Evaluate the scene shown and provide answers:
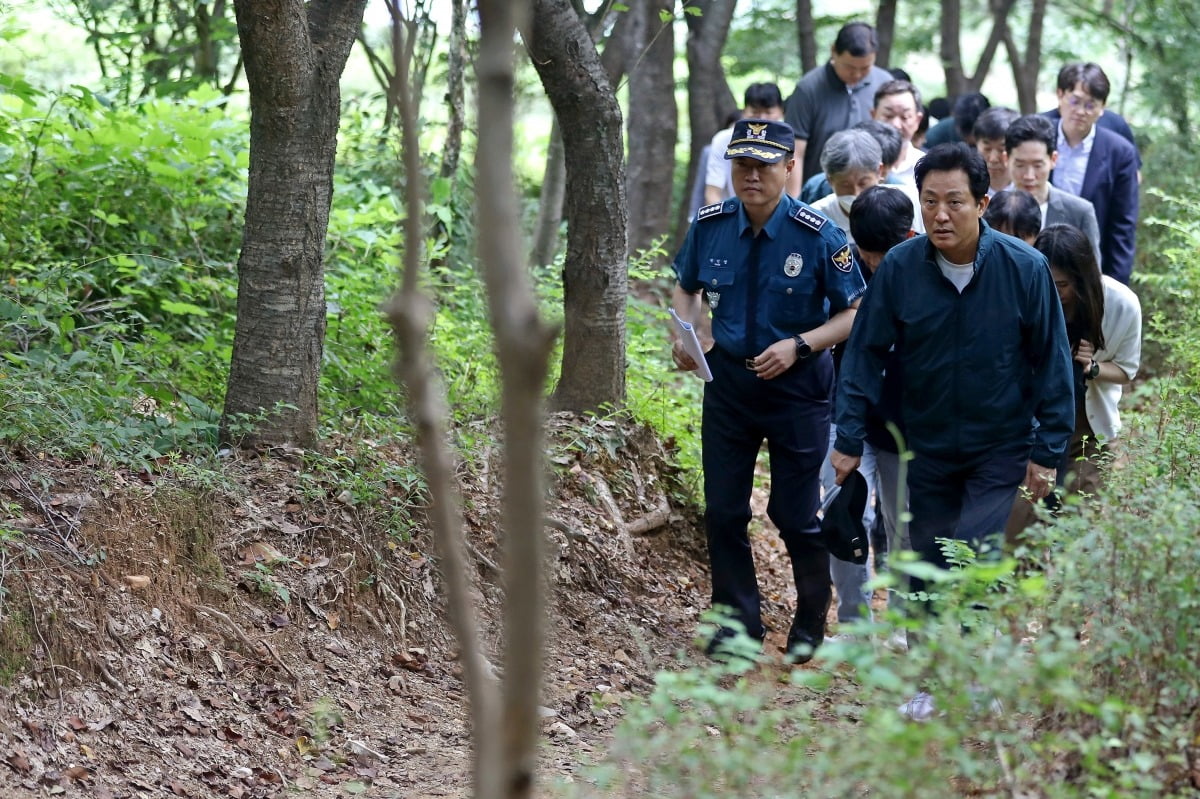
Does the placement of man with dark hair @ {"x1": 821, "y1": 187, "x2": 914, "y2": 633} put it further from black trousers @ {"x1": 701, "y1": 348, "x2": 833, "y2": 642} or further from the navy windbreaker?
the navy windbreaker

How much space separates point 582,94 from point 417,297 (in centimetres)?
508

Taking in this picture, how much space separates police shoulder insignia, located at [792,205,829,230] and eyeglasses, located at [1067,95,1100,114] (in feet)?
10.9

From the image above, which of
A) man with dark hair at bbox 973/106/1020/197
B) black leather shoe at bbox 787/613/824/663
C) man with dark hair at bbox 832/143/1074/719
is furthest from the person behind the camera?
man with dark hair at bbox 973/106/1020/197

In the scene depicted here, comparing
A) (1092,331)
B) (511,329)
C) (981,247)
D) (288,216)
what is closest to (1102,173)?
(1092,331)

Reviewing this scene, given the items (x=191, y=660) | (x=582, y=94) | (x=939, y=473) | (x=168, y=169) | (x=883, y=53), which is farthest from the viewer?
(x=883, y=53)

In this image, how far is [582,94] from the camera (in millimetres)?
6703

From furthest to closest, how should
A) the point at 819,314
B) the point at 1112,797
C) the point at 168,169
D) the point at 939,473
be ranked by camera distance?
the point at 168,169 < the point at 819,314 < the point at 939,473 < the point at 1112,797

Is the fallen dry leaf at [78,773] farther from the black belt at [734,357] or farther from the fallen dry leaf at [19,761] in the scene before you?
the black belt at [734,357]

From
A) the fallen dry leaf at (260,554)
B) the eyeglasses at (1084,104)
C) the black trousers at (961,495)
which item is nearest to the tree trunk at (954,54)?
the eyeglasses at (1084,104)

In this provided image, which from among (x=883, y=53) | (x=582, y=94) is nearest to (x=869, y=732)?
(x=582, y=94)

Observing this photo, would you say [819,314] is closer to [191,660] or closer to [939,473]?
[939,473]

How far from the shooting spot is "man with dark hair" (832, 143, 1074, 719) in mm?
4887

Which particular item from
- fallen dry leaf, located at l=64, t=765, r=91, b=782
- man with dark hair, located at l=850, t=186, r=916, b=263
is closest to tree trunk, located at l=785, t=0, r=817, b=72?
man with dark hair, located at l=850, t=186, r=916, b=263

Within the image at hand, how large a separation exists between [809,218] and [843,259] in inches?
8.9
